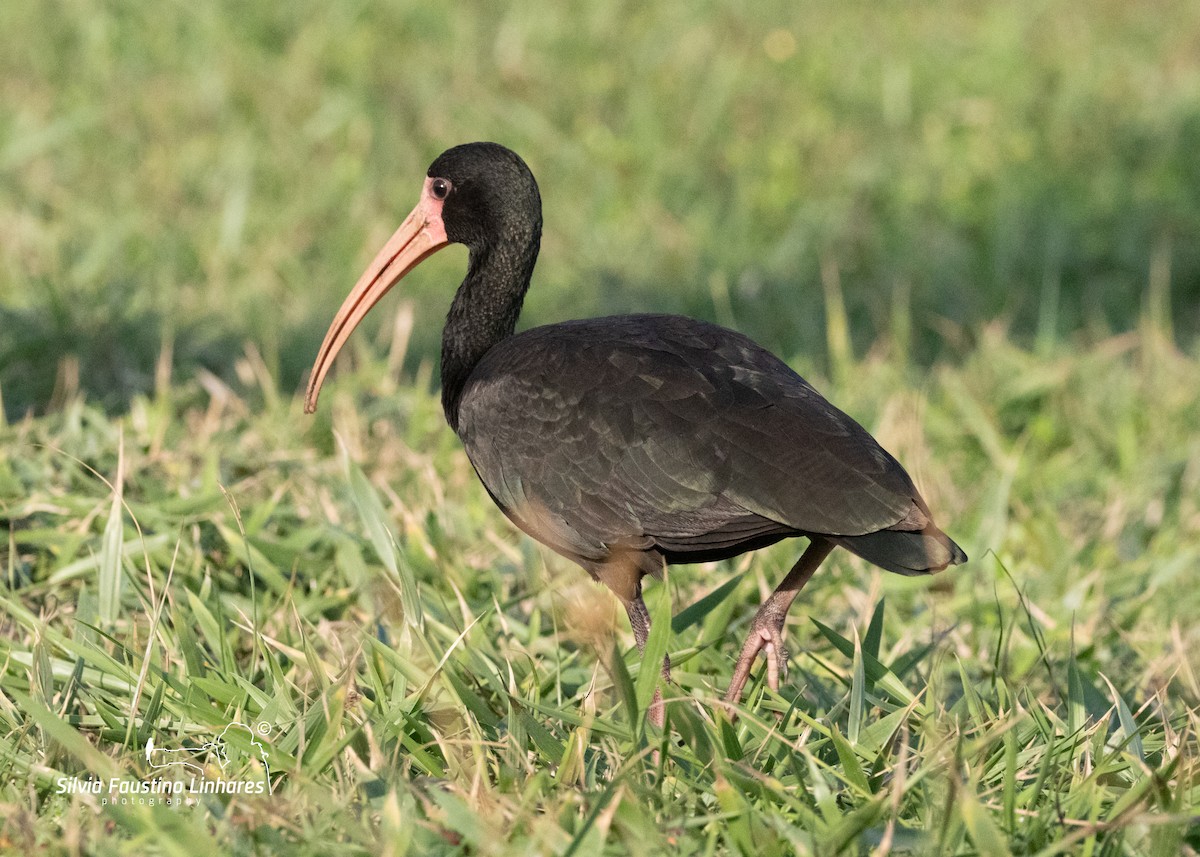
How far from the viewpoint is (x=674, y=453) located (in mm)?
3453

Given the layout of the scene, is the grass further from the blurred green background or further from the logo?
the blurred green background

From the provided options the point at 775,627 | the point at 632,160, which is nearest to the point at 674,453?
the point at 775,627

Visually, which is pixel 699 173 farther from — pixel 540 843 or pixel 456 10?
pixel 540 843

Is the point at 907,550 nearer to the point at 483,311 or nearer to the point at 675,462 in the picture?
the point at 675,462

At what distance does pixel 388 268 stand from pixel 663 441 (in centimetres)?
128

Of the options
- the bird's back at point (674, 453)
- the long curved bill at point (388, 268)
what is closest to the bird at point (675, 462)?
the bird's back at point (674, 453)

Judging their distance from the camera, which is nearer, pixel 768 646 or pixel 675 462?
pixel 675 462

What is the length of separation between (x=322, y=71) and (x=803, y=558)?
19.6 feet

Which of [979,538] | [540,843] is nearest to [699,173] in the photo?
[979,538]

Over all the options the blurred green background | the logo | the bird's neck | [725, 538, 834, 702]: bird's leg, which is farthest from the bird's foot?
the blurred green background

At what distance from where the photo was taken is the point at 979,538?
4.95 metres

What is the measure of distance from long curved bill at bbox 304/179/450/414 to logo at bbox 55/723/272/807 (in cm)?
134

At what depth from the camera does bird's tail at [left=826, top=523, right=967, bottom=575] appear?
322cm

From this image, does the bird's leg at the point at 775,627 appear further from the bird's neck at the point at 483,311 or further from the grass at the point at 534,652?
the bird's neck at the point at 483,311
